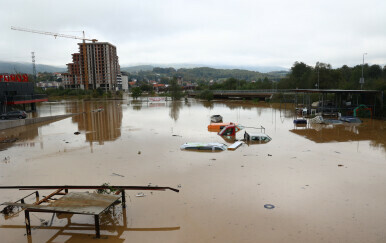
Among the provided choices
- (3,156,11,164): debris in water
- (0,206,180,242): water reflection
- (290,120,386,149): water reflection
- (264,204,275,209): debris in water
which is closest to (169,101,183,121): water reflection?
(290,120,386,149): water reflection

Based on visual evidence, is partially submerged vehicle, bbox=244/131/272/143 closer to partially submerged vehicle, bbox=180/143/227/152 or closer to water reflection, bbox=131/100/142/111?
partially submerged vehicle, bbox=180/143/227/152

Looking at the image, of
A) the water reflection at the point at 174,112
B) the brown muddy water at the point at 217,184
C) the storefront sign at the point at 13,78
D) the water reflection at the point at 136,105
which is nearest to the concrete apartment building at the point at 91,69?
the water reflection at the point at 136,105

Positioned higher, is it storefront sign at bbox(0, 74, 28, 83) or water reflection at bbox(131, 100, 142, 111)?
storefront sign at bbox(0, 74, 28, 83)

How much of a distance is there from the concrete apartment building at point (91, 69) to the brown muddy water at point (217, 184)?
5190 inches

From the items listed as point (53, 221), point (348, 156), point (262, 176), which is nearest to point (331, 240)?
point (262, 176)

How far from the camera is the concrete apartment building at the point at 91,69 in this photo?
485ft

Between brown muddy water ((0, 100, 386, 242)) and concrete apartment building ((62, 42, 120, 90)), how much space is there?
131831 mm

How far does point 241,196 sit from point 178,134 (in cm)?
1525

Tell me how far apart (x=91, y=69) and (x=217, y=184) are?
5978 inches

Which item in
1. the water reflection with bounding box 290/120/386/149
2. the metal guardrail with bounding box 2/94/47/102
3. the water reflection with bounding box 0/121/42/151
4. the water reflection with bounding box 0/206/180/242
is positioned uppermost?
the metal guardrail with bounding box 2/94/47/102

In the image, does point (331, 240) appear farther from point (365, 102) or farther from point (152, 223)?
point (365, 102)

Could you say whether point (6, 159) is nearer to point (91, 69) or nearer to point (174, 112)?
point (174, 112)

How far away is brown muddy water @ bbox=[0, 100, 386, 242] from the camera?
8914 millimetres

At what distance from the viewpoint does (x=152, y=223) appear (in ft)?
31.2
